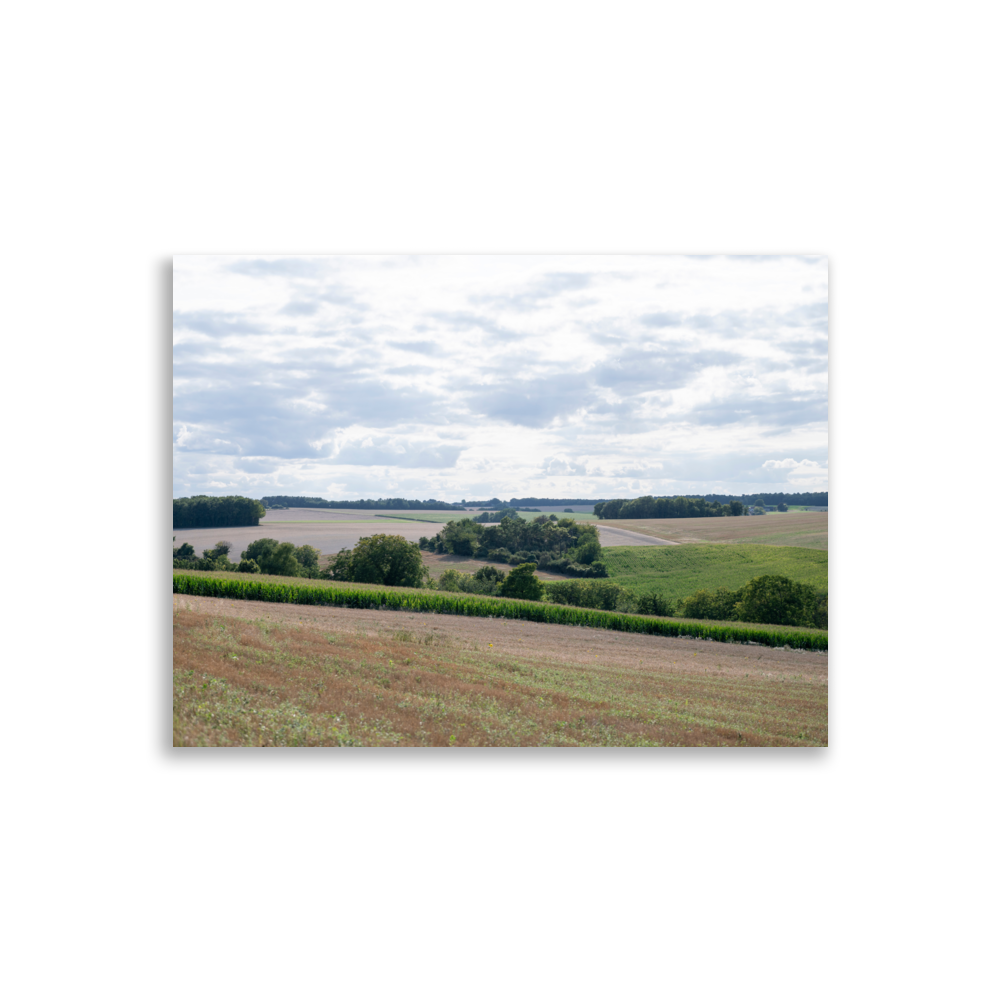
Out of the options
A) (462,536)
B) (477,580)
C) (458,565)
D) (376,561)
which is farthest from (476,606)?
(376,561)

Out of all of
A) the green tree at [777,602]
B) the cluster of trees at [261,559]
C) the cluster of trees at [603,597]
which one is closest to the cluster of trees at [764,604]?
the green tree at [777,602]

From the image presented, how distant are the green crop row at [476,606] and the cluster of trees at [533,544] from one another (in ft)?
3.80

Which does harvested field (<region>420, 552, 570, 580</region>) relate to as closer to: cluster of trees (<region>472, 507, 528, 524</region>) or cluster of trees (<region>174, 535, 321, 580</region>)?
cluster of trees (<region>472, 507, 528, 524</region>)

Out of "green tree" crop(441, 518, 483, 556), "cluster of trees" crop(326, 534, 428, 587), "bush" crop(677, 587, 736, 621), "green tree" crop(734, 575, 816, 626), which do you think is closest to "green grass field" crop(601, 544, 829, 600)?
"bush" crop(677, 587, 736, 621)

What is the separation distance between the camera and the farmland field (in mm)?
16109

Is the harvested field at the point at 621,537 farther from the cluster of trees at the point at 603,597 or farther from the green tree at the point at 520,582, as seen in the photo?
the green tree at the point at 520,582

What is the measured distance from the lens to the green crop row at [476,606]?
49.0 ft

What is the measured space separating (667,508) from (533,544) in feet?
12.1
